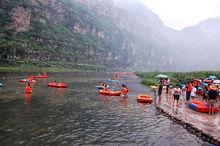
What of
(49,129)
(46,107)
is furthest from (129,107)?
(49,129)

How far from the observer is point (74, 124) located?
21484 mm

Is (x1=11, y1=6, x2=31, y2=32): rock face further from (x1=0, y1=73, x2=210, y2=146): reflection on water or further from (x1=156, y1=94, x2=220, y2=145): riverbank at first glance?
(x1=156, y1=94, x2=220, y2=145): riverbank

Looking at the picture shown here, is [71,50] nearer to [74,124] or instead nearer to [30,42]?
[30,42]

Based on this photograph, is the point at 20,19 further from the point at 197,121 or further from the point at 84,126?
the point at 197,121

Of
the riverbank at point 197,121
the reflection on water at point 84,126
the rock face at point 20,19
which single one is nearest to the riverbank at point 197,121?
the riverbank at point 197,121

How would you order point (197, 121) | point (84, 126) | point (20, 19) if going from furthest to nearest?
point (20, 19) < point (197, 121) < point (84, 126)

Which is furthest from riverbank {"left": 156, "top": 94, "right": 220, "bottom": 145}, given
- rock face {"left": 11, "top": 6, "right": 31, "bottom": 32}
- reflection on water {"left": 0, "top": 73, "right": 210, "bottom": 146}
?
rock face {"left": 11, "top": 6, "right": 31, "bottom": 32}

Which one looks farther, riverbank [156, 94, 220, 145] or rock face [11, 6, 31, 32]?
rock face [11, 6, 31, 32]

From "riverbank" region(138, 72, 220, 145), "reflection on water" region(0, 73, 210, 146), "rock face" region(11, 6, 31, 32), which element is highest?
"rock face" region(11, 6, 31, 32)

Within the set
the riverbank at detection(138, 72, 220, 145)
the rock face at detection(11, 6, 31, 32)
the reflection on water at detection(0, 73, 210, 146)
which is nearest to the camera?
the reflection on water at detection(0, 73, 210, 146)

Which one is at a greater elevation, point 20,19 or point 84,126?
point 20,19

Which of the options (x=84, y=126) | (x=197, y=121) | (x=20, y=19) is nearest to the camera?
(x=84, y=126)

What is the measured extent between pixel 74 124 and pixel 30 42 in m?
124

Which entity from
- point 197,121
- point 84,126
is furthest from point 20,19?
point 197,121
